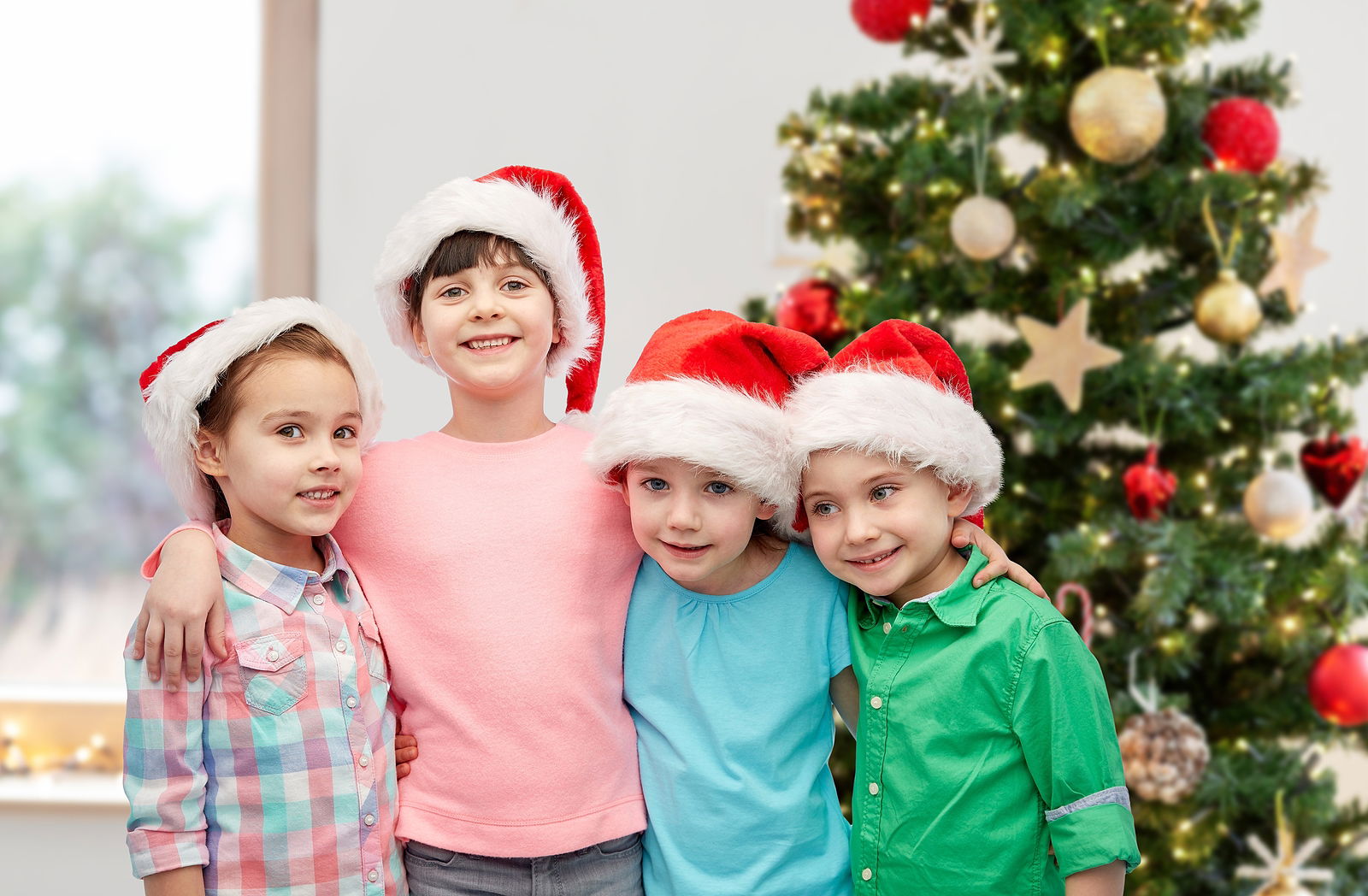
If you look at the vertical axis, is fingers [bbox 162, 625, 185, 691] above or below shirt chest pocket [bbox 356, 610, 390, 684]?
above

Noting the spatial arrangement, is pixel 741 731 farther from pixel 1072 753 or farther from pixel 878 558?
pixel 1072 753

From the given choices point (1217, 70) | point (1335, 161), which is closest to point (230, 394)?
point (1217, 70)

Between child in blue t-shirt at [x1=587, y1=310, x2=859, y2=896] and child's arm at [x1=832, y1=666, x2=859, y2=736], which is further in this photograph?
A: child's arm at [x1=832, y1=666, x2=859, y2=736]

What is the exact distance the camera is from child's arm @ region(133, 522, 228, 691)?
3.74 ft

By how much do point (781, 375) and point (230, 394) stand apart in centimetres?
67

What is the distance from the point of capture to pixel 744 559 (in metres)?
1.35

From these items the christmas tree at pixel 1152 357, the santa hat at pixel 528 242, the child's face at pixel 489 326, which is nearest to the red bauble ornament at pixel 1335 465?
the christmas tree at pixel 1152 357

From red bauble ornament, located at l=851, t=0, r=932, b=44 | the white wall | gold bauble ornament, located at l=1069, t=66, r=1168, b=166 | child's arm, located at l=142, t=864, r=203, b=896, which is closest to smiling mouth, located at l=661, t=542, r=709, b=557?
child's arm, located at l=142, t=864, r=203, b=896

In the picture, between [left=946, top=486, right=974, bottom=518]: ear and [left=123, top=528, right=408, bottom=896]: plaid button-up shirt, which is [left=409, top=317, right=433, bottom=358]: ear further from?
[left=946, top=486, right=974, bottom=518]: ear

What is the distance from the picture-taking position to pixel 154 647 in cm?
114

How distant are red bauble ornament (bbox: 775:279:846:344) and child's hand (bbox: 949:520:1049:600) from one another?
3.01 feet

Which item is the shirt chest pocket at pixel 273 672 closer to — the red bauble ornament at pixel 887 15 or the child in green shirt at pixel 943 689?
the child in green shirt at pixel 943 689

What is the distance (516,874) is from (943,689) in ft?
1.82

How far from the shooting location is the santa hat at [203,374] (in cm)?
123
